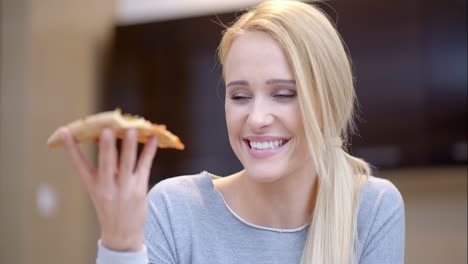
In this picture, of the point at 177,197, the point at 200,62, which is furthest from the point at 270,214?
the point at 200,62

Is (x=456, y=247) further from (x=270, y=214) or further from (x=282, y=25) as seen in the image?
(x=282, y=25)

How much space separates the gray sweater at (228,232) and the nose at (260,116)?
0.83ft

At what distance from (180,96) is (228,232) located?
7.42 feet

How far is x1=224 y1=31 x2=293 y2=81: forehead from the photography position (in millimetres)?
1439

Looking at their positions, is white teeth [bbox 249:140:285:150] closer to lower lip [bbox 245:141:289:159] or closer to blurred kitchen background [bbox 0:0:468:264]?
lower lip [bbox 245:141:289:159]

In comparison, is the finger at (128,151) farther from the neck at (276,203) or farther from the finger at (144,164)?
the neck at (276,203)

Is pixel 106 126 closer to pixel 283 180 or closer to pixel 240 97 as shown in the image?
pixel 240 97

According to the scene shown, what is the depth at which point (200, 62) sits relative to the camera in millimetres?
3711

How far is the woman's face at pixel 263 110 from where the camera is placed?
1.44 m

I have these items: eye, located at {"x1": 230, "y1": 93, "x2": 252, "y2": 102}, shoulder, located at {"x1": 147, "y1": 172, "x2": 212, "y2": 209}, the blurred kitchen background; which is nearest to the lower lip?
eye, located at {"x1": 230, "y1": 93, "x2": 252, "y2": 102}

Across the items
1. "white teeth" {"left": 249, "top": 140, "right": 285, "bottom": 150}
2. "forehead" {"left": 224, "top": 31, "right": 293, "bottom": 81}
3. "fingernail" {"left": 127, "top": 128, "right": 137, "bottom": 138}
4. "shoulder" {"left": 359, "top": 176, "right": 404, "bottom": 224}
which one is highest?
"forehead" {"left": 224, "top": 31, "right": 293, "bottom": 81}

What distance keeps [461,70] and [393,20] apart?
0.38m

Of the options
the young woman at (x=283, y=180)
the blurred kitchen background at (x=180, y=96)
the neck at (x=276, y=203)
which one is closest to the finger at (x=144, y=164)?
the young woman at (x=283, y=180)

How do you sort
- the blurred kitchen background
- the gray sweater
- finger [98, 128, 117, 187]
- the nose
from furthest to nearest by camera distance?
1. the blurred kitchen background
2. the gray sweater
3. the nose
4. finger [98, 128, 117, 187]
